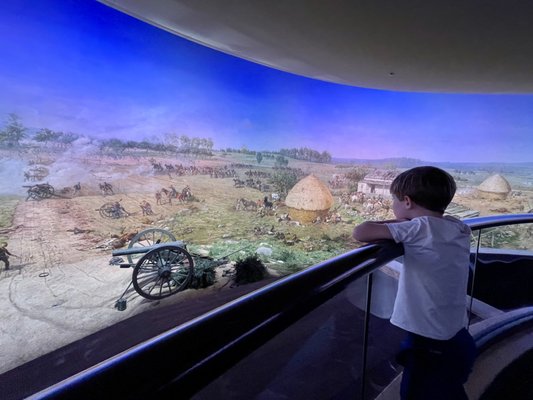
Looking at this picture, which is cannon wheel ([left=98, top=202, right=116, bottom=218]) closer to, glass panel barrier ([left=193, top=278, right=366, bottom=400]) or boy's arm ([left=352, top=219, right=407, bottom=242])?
glass panel barrier ([left=193, top=278, right=366, bottom=400])

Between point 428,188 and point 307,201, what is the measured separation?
7887 mm

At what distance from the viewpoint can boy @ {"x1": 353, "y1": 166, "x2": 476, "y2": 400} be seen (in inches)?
23.2

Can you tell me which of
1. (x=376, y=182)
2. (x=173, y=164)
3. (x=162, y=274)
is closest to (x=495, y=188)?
(x=376, y=182)

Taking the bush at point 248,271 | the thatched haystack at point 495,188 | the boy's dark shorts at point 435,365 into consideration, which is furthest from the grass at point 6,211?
the thatched haystack at point 495,188

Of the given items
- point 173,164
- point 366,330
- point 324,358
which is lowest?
point 324,358

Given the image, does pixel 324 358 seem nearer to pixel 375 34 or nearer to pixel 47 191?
pixel 375 34

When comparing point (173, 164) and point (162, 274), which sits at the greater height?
point (173, 164)

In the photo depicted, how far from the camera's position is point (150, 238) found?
6004 mm

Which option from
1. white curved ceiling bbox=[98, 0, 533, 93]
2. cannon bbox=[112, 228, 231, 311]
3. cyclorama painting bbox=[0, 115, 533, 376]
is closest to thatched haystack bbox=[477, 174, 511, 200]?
cyclorama painting bbox=[0, 115, 533, 376]

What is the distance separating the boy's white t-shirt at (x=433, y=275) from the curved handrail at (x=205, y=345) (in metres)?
0.30

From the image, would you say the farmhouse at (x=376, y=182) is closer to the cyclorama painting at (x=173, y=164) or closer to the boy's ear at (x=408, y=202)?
the cyclorama painting at (x=173, y=164)

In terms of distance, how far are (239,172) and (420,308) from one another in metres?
7.40

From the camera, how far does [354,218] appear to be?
8797 millimetres

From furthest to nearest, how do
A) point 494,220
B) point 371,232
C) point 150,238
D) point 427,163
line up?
point 427,163, point 150,238, point 494,220, point 371,232
